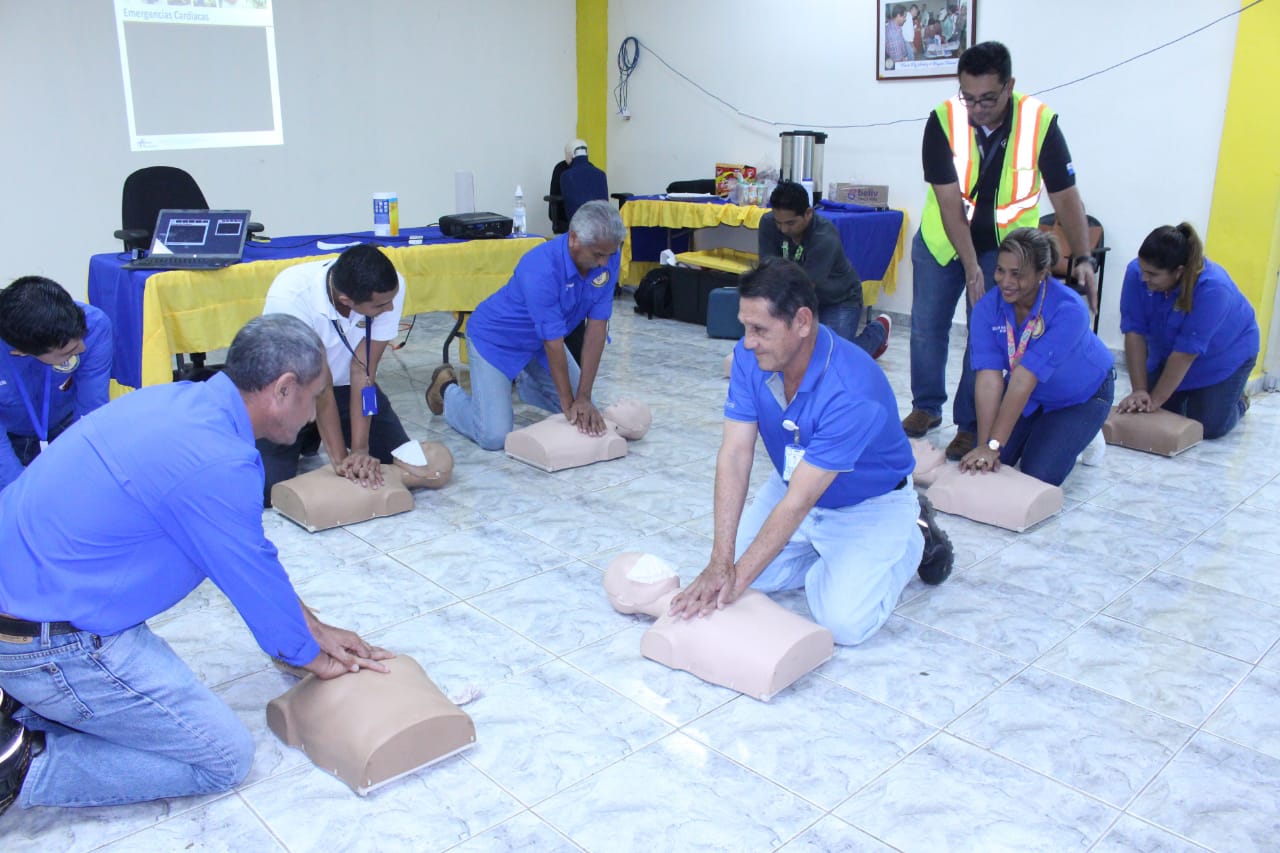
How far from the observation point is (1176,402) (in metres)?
3.88

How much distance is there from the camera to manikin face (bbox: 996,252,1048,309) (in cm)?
288

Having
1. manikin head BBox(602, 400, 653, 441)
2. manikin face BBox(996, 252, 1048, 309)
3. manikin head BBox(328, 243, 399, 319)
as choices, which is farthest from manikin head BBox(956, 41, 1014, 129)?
manikin head BBox(328, 243, 399, 319)

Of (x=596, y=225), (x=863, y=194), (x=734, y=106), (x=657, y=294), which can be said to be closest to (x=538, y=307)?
(x=596, y=225)

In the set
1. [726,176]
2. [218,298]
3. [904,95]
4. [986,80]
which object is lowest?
[218,298]

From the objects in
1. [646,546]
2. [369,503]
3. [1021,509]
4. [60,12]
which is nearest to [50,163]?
[60,12]

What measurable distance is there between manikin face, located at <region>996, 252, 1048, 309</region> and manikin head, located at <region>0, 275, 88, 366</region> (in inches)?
98.7

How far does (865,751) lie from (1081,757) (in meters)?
0.41

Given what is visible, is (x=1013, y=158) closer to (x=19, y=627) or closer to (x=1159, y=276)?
(x=1159, y=276)

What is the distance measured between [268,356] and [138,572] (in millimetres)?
407

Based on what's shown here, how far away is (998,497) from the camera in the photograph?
299 cm

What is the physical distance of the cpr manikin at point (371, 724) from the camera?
5.81 feet

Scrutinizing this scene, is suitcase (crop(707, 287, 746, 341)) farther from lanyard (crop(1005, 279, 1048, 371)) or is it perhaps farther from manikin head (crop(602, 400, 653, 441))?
lanyard (crop(1005, 279, 1048, 371))

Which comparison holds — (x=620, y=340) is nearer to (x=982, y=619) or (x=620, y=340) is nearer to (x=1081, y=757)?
(x=982, y=619)

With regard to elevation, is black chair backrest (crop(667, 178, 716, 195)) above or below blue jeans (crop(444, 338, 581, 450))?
above
